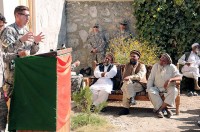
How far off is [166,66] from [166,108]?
86 centimetres

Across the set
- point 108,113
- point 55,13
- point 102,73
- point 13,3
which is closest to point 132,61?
point 102,73

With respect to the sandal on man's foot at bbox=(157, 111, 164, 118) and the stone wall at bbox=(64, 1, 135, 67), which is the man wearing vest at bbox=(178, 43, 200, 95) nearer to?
the stone wall at bbox=(64, 1, 135, 67)

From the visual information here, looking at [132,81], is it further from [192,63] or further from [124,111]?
[192,63]

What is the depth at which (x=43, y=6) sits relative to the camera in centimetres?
923

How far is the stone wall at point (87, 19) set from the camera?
10734 mm

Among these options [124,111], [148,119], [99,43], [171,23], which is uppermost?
[171,23]

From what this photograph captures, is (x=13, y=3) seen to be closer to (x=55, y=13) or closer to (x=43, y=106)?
(x=55, y=13)

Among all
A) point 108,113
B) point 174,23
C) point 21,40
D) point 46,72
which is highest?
point 174,23

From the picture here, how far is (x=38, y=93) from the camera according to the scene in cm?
396

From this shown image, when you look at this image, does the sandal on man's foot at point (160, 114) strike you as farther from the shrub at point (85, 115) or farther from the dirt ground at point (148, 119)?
the shrub at point (85, 115)

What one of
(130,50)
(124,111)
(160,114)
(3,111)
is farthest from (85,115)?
(130,50)

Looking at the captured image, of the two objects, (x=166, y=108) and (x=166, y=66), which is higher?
(x=166, y=66)

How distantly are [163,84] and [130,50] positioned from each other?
6.63 ft

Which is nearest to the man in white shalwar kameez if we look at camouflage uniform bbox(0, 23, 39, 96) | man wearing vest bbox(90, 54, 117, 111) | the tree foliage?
man wearing vest bbox(90, 54, 117, 111)
